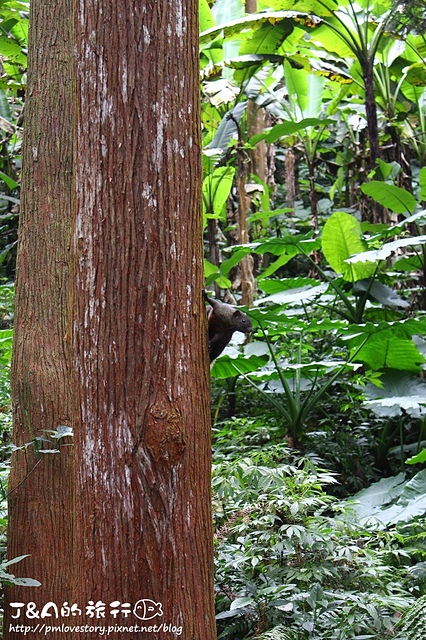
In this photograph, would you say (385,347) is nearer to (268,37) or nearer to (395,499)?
(395,499)

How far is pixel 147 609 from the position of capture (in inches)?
71.1

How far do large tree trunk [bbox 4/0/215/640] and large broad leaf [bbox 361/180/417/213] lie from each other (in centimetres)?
408

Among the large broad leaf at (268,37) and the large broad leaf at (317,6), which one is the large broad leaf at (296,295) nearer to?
the large broad leaf at (268,37)

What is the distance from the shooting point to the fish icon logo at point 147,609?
180 cm

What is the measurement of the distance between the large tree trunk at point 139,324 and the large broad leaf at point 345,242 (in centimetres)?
422

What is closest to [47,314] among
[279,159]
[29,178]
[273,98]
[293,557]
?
[29,178]

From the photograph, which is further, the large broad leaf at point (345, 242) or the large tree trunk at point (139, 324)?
the large broad leaf at point (345, 242)

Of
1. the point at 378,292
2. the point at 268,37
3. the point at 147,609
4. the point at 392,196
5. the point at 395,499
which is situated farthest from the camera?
the point at 268,37

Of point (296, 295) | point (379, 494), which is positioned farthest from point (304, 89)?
point (379, 494)

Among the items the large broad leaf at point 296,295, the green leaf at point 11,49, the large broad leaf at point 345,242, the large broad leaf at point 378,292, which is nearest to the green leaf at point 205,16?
the green leaf at point 11,49

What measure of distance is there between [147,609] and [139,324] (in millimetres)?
720

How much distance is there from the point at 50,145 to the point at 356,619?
2548 mm

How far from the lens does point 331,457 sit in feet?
17.7

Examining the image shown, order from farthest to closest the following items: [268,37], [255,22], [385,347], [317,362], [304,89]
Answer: [304,89] → [268,37] → [255,22] → [317,362] → [385,347]
